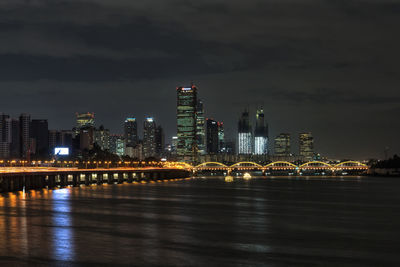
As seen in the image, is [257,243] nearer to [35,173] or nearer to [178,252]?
[178,252]

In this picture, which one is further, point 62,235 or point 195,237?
point 62,235

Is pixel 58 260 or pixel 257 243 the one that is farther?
pixel 257 243

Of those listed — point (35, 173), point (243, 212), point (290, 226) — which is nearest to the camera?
point (290, 226)

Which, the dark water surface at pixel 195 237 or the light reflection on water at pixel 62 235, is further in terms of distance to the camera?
the light reflection on water at pixel 62 235

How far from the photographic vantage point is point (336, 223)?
55219 mm

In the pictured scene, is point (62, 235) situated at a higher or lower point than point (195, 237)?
higher

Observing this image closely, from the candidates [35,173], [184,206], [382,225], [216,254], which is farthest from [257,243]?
[35,173]

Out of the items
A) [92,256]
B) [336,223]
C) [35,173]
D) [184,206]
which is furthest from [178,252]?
[35,173]

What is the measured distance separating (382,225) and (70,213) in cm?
3359

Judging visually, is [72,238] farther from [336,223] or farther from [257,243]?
[336,223]

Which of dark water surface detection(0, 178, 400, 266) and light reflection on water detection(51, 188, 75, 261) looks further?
light reflection on water detection(51, 188, 75, 261)

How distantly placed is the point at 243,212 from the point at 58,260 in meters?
37.7

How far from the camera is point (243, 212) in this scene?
221ft

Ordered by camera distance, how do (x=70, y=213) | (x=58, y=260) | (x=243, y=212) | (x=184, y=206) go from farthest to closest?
(x=184, y=206), (x=243, y=212), (x=70, y=213), (x=58, y=260)
